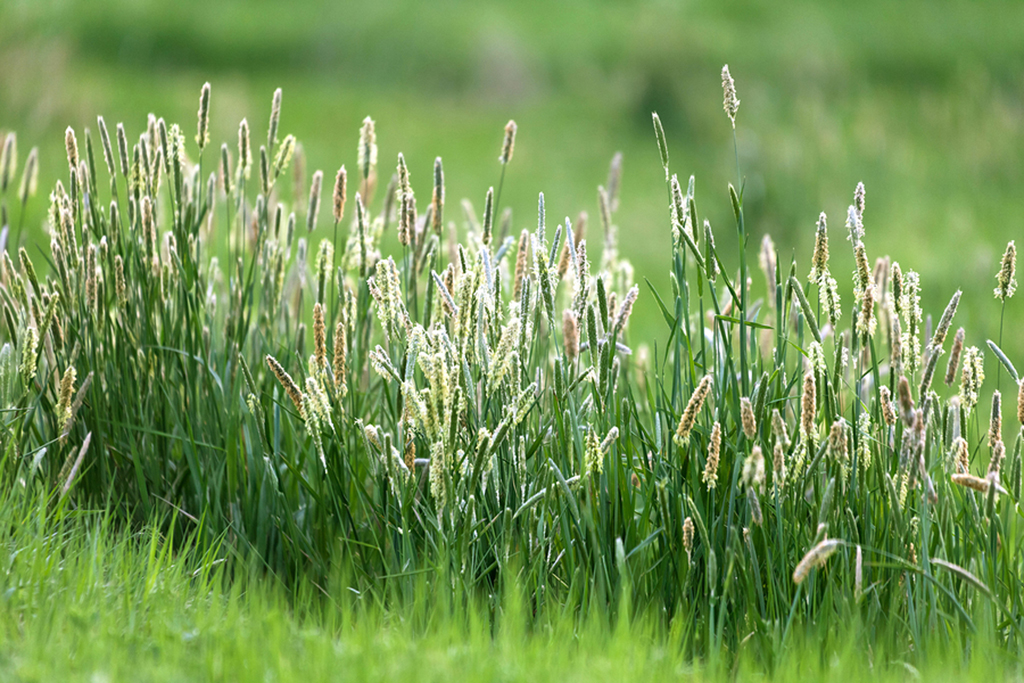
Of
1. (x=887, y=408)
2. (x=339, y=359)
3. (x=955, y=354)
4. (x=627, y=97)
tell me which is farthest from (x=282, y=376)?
(x=627, y=97)

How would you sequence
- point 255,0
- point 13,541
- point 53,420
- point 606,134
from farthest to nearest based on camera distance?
1. point 255,0
2. point 606,134
3. point 53,420
4. point 13,541

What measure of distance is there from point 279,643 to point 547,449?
28.2 inches

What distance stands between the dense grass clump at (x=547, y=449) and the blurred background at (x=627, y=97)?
397 cm

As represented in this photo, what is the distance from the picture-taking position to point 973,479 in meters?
1.62

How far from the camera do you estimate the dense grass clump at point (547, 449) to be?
174cm

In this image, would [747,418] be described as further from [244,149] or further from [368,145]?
[244,149]

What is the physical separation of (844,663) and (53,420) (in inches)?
72.9

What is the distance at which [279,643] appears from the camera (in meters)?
1.47

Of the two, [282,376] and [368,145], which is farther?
[368,145]

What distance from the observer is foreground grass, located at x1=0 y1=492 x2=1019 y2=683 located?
1.39m

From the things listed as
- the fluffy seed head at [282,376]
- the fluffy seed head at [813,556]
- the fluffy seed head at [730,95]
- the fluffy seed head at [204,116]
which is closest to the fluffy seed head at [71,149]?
the fluffy seed head at [204,116]

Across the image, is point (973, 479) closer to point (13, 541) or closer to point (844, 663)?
point (844, 663)

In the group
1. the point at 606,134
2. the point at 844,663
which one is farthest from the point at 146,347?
the point at 606,134

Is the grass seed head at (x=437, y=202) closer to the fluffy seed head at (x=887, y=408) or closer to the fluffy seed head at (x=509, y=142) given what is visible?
the fluffy seed head at (x=509, y=142)
